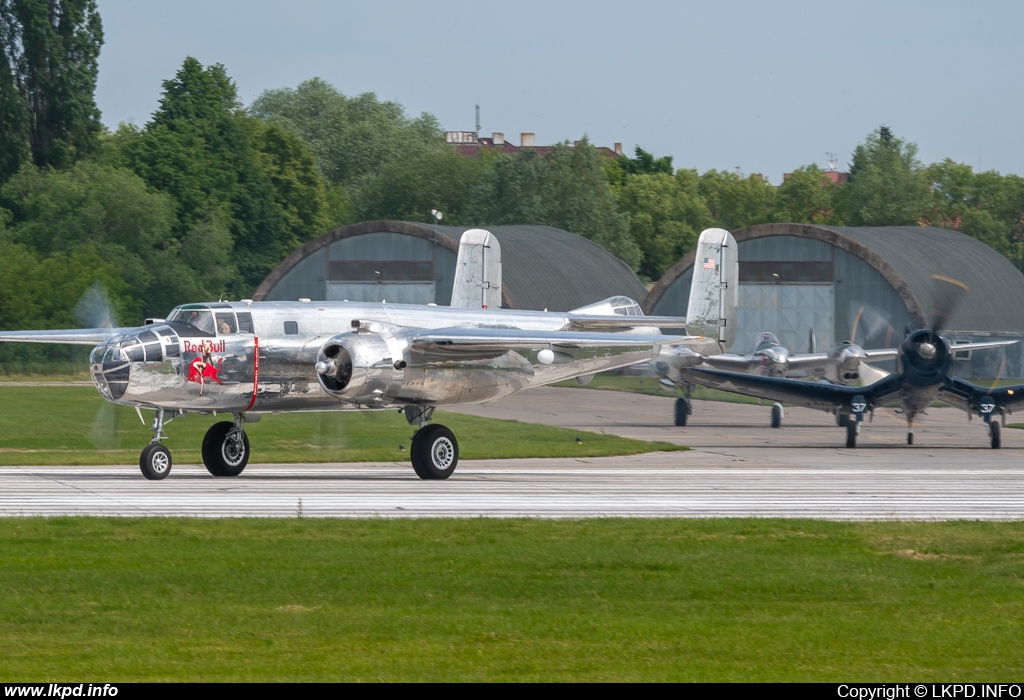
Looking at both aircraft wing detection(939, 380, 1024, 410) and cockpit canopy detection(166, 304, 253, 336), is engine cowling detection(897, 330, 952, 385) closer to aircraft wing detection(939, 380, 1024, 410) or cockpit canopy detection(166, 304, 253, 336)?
aircraft wing detection(939, 380, 1024, 410)

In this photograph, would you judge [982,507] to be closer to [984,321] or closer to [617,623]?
[617,623]

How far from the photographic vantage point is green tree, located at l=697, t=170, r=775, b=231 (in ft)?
365

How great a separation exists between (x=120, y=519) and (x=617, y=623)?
8.31 meters

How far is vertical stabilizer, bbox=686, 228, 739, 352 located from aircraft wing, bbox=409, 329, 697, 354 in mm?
7637

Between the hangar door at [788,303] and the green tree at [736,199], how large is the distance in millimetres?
50963

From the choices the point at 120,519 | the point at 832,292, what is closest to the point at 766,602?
the point at 120,519

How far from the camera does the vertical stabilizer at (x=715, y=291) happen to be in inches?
1227

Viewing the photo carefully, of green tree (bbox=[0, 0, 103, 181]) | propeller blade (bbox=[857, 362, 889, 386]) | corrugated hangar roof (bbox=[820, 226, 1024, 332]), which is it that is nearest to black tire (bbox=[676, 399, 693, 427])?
propeller blade (bbox=[857, 362, 889, 386])

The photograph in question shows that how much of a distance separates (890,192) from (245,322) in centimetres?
7227

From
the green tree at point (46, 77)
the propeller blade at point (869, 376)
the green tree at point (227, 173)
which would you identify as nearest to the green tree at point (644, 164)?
the green tree at point (227, 173)

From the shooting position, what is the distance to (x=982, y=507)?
64.8 feet

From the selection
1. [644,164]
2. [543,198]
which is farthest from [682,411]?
[644,164]

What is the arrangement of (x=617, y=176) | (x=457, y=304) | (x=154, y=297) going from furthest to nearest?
(x=617, y=176) < (x=154, y=297) < (x=457, y=304)

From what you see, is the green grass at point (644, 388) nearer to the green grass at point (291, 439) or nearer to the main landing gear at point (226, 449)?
the green grass at point (291, 439)
